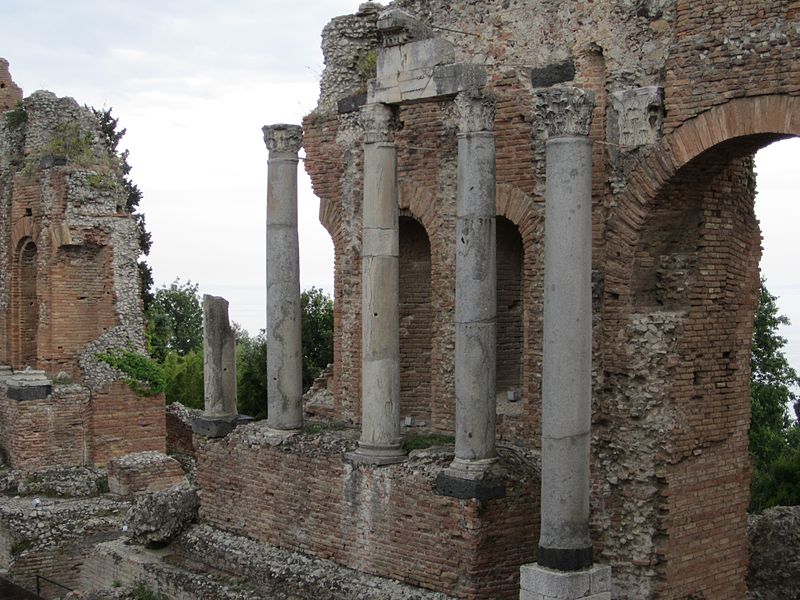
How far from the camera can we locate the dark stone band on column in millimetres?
10484

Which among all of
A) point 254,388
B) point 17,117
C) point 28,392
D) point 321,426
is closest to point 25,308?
point 28,392

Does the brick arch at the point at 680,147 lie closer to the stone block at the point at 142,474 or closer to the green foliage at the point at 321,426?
the green foliage at the point at 321,426

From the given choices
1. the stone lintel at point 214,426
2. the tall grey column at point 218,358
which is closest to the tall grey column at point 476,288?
the stone lintel at point 214,426

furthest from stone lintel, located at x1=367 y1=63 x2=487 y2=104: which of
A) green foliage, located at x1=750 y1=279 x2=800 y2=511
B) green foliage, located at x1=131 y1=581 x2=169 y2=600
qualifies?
green foliage, located at x1=750 y1=279 x2=800 y2=511

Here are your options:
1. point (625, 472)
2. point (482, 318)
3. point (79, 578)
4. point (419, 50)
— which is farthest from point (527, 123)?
point (79, 578)

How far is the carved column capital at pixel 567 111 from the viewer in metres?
10.6

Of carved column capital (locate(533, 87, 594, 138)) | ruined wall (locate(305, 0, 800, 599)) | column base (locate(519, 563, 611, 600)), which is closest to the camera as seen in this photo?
column base (locate(519, 563, 611, 600))

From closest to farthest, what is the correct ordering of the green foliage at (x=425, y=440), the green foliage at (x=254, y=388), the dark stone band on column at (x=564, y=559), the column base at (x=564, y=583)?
the column base at (x=564, y=583), the dark stone band on column at (x=564, y=559), the green foliage at (x=425, y=440), the green foliage at (x=254, y=388)

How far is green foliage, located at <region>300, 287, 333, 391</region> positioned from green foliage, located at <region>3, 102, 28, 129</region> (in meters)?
11.7

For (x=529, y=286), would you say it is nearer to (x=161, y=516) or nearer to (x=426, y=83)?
(x=426, y=83)

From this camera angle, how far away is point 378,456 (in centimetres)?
1280

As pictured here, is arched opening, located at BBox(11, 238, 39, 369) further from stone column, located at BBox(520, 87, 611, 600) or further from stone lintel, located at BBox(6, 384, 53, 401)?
stone column, located at BBox(520, 87, 611, 600)

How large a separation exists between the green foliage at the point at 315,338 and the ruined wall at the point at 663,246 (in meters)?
20.3

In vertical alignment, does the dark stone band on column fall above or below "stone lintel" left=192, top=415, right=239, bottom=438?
below
